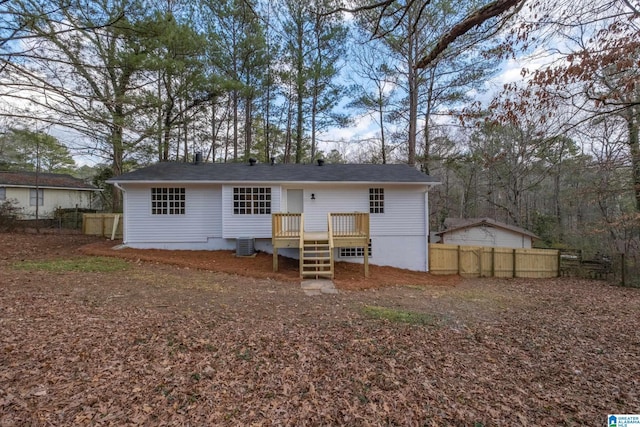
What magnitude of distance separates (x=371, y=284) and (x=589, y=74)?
640 cm

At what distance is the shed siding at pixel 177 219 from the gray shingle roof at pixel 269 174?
19.4 inches

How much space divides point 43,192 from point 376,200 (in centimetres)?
2487

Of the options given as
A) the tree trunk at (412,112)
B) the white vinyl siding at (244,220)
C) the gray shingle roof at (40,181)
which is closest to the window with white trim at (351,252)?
the white vinyl siding at (244,220)

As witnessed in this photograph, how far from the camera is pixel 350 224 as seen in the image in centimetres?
1034

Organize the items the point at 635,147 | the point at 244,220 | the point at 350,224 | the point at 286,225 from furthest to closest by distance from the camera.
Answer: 1. the point at 244,220
2. the point at 350,224
3. the point at 286,225
4. the point at 635,147

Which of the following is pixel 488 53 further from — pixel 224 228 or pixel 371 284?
pixel 224 228

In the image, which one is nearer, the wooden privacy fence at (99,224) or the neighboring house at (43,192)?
the wooden privacy fence at (99,224)

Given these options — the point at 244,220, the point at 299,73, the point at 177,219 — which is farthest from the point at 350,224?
the point at 299,73

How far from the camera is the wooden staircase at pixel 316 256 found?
28.1ft

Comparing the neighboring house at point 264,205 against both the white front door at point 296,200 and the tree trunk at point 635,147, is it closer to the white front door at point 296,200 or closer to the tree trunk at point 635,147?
the white front door at point 296,200

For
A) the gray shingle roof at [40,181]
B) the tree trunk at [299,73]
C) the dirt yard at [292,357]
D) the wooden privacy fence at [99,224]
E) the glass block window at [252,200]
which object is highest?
the tree trunk at [299,73]

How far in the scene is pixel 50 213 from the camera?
20688 mm

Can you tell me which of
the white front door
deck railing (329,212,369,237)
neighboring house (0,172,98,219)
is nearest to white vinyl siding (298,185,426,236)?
the white front door

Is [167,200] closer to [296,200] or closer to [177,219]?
[177,219]
